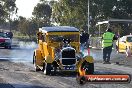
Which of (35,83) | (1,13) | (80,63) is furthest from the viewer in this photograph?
(1,13)

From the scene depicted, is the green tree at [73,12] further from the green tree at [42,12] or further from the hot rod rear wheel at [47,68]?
the hot rod rear wheel at [47,68]

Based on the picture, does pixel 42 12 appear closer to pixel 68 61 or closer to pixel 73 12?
pixel 73 12

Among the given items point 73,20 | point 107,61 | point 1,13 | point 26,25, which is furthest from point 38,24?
point 107,61

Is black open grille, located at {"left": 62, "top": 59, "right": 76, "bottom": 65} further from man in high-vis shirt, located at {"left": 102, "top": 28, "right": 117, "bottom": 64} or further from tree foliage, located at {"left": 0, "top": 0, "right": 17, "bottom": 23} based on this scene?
tree foliage, located at {"left": 0, "top": 0, "right": 17, "bottom": 23}

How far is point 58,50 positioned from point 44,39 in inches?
55.4

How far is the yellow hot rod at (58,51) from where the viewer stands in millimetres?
15438

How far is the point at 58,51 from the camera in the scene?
15.9m

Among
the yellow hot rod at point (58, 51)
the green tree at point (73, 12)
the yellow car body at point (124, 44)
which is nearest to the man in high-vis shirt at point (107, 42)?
the yellow hot rod at point (58, 51)

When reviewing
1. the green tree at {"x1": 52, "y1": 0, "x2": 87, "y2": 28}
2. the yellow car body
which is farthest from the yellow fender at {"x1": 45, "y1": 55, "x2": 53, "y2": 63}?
the green tree at {"x1": 52, "y1": 0, "x2": 87, "y2": 28}

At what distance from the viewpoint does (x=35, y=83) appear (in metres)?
13.4

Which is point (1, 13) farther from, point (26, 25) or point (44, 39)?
point (44, 39)

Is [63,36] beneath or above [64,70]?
above

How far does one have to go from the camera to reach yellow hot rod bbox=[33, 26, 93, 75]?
1544cm

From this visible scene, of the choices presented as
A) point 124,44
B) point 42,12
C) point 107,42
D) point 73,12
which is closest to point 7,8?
point 42,12
